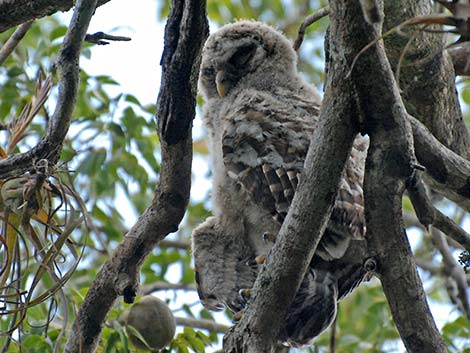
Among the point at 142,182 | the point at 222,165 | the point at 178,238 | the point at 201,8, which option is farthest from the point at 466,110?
the point at 201,8

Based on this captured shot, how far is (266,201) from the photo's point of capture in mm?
3480

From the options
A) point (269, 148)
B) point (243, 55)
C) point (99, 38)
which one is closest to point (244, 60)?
point (243, 55)

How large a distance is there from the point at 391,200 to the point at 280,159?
1.17 meters

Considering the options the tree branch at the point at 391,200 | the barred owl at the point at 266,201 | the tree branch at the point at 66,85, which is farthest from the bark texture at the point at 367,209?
the tree branch at the point at 66,85

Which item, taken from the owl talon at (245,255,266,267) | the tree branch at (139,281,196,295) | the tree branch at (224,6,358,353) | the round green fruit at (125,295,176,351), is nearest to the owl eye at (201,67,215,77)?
the owl talon at (245,255,266,267)

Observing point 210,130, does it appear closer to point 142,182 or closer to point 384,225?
point 142,182

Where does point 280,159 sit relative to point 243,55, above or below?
below

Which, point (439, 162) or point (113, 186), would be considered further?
point (113, 186)

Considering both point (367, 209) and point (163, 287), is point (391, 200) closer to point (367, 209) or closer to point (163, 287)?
point (367, 209)

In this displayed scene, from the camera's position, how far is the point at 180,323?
194 inches

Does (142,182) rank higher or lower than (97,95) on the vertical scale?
lower

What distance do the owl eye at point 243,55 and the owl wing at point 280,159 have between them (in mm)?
572

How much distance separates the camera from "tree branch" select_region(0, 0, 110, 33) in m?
3.08

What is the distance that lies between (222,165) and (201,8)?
132 cm
